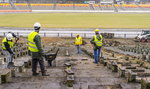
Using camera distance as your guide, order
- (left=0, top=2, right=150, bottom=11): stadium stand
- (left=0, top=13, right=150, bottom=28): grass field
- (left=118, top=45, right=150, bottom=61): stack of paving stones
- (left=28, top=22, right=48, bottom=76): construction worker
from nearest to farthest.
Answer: (left=28, top=22, right=48, bottom=76): construction worker, (left=118, top=45, right=150, bottom=61): stack of paving stones, (left=0, top=13, right=150, bottom=28): grass field, (left=0, top=2, right=150, bottom=11): stadium stand

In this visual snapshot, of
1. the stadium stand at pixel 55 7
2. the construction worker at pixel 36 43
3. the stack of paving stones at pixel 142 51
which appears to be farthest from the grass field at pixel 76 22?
the stadium stand at pixel 55 7

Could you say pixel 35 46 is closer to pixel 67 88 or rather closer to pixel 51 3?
pixel 67 88

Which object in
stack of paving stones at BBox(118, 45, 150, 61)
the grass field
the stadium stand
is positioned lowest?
the grass field

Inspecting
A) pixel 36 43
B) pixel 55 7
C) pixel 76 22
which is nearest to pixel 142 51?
pixel 36 43

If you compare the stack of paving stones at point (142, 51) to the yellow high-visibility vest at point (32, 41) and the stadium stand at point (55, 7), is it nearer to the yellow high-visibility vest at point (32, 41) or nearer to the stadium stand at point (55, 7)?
the yellow high-visibility vest at point (32, 41)

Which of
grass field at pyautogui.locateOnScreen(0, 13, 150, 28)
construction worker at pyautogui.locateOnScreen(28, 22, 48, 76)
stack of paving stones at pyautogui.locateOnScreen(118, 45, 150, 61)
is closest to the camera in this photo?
construction worker at pyautogui.locateOnScreen(28, 22, 48, 76)

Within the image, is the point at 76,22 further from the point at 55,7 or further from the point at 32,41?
the point at 55,7

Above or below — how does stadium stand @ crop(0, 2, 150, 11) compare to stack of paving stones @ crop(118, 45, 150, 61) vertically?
above

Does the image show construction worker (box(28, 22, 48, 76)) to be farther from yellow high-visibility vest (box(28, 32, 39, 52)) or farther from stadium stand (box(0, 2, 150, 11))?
stadium stand (box(0, 2, 150, 11))

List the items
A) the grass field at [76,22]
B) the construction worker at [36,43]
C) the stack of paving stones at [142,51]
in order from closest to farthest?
the construction worker at [36,43] < the stack of paving stones at [142,51] < the grass field at [76,22]

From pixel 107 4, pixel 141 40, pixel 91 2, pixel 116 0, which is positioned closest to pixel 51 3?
pixel 91 2

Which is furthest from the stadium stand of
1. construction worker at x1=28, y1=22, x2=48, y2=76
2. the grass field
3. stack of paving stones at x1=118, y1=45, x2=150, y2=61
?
construction worker at x1=28, y1=22, x2=48, y2=76

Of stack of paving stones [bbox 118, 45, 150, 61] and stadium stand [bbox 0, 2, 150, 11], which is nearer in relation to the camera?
stack of paving stones [bbox 118, 45, 150, 61]

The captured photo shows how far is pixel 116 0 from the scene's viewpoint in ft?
455
